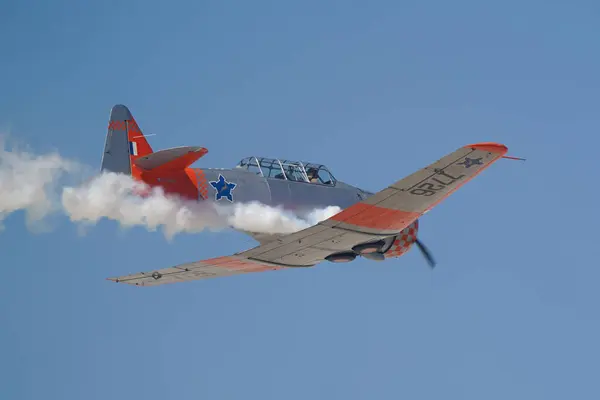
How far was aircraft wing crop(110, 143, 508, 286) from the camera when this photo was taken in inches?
699

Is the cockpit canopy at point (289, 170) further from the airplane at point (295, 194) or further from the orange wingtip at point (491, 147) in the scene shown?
the orange wingtip at point (491, 147)

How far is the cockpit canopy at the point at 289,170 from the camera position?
21.3 meters

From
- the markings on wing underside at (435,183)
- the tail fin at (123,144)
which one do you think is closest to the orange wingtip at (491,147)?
the markings on wing underside at (435,183)

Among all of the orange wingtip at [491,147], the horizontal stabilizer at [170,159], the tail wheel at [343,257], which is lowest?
the orange wingtip at [491,147]

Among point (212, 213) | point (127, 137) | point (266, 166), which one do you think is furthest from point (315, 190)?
point (127, 137)

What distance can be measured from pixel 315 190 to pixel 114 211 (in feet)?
14.8

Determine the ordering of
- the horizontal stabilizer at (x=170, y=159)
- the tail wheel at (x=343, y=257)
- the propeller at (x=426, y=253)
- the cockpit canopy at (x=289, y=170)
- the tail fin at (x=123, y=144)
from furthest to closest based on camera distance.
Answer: the propeller at (x=426, y=253)
the tail wheel at (x=343, y=257)
the cockpit canopy at (x=289, y=170)
the tail fin at (x=123, y=144)
the horizontal stabilizer at (x=170, y=159)

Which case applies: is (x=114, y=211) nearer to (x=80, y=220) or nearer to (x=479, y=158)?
(x=80, y=220)

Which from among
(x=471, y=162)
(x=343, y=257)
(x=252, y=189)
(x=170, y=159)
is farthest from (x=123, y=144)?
(x=471, y=162)

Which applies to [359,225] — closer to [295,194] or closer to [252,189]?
[295,194]

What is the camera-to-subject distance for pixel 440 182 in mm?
18297

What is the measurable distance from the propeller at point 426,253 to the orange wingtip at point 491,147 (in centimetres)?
569

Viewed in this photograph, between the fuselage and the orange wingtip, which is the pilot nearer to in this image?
the fuselage

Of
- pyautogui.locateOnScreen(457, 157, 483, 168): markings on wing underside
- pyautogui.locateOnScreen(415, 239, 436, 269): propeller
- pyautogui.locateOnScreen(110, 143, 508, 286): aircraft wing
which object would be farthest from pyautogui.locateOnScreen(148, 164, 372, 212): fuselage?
pyautogui.locateOnScreen(457, 157, 483, 168): markings on wing underside
